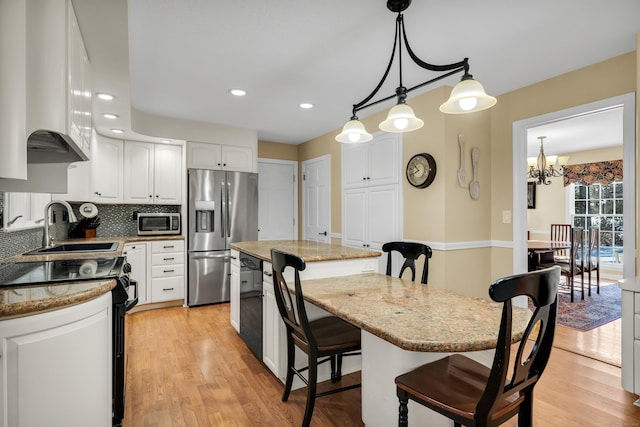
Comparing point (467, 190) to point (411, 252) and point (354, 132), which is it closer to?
point (411, 252)

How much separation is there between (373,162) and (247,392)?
A: 2798 mm

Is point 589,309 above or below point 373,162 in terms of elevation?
below

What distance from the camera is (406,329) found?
1.17m

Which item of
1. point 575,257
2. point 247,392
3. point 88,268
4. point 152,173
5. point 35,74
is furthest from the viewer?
point 575,257

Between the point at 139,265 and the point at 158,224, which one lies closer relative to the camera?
the point at 139,265

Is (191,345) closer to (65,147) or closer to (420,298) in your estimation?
(65,147)

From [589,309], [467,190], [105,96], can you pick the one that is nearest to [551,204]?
[589,309]

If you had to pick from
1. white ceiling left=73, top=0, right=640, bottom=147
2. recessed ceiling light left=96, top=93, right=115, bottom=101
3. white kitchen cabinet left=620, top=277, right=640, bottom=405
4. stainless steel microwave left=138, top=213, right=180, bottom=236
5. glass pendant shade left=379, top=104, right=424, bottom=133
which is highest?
white ceiling left=73, top=0, right=640, bottom=147

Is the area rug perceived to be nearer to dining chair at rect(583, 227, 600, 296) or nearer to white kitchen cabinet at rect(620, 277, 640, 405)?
dining chair at rect(583, 227, 600, 296)

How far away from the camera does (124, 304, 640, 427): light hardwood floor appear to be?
6.22ft

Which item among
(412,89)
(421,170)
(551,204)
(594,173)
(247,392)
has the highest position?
(594,173)

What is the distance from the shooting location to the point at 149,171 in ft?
13.9

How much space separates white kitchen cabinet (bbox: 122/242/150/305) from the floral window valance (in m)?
7.59

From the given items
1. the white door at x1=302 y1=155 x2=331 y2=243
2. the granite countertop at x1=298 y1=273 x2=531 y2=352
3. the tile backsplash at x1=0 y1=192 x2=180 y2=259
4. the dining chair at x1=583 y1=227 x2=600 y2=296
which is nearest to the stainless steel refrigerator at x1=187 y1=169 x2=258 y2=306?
the tile backsplash at x1=0 y1=192 x2=180 y2=259
